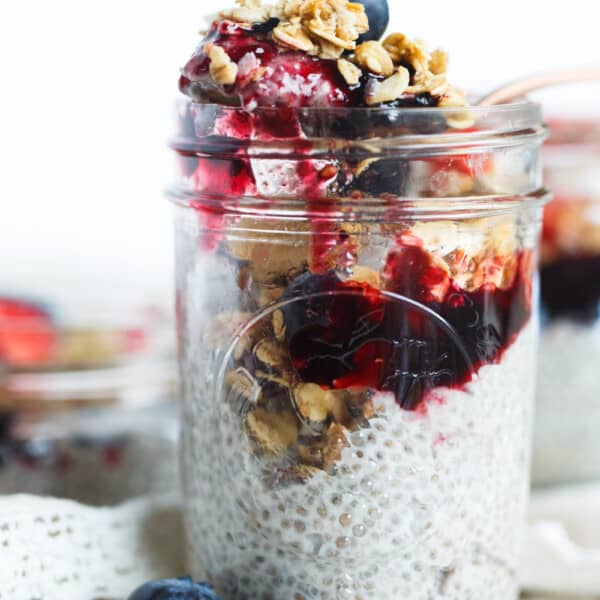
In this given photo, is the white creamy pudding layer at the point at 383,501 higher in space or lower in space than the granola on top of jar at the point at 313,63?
lower

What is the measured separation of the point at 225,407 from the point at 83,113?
830mm

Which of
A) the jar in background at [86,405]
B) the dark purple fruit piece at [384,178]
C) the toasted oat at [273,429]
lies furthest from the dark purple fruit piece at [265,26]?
the jar in background at [86,405]

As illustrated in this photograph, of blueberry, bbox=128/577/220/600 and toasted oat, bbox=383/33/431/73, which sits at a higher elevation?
toasted oat, bbox=383/33/431/73

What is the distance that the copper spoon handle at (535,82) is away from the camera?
1.95 ft

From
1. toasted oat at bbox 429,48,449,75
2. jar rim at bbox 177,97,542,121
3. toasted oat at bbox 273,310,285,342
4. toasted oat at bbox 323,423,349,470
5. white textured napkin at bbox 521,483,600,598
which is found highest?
toasted oat at bbox 429,48,449,75

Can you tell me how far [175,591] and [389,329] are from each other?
0.21 meters

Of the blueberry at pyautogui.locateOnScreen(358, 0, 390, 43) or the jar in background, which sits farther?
the jar in background

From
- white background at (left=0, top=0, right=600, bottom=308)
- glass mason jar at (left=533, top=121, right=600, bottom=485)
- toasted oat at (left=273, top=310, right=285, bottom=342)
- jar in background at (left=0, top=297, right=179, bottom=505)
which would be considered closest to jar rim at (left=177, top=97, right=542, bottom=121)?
toasted oat at (left=273, top=310, right=285, bottom=342)

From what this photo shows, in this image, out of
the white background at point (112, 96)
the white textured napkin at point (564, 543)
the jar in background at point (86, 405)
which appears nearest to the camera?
the white textured napkin at point (564, 543)

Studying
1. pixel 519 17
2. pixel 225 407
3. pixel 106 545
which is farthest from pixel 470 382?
pixel 519 17

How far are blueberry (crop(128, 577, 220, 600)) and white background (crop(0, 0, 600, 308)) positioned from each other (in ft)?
2.06

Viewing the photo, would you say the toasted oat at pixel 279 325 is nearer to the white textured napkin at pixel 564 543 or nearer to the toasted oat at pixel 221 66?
the toasted oat at pixel 221 66

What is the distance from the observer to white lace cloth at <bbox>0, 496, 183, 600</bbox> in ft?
1.95

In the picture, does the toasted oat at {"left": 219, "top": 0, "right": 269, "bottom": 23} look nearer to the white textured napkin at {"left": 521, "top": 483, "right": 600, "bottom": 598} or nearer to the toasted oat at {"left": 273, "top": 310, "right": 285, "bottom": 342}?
the toasted oat at {"left": 273, "top": 310, "right": 285, "bottom": 342}
